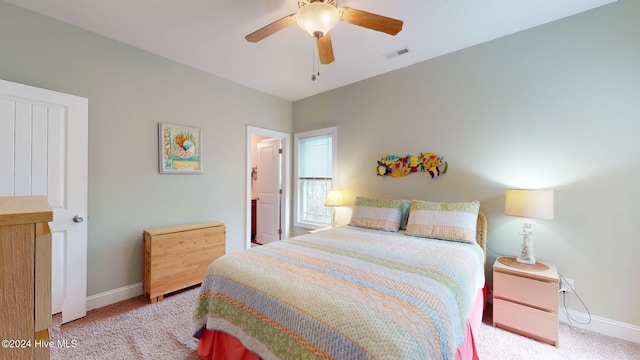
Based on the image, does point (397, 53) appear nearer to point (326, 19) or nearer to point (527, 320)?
point (326, 19)

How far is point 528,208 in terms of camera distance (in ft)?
6.72

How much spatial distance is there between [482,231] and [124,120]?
3842mm

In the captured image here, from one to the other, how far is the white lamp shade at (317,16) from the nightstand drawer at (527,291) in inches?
94.6

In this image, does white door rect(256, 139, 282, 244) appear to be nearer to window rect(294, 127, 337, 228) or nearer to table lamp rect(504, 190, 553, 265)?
window rect(294, 127, 337, 228)

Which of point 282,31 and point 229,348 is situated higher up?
point 282,31

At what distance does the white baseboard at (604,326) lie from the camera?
6.32 ft

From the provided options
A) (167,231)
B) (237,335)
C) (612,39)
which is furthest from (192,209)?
(612,39)

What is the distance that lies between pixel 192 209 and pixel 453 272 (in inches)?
115

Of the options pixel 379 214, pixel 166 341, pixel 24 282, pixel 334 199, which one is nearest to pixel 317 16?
pixel 24 282

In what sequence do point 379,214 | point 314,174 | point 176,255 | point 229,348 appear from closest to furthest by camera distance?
point 229,348
point 176,255
point 379,214
point 314,174

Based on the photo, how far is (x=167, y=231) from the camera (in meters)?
2.64

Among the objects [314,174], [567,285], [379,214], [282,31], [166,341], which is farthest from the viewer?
[314,174]

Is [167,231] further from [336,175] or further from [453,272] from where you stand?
[453,272]

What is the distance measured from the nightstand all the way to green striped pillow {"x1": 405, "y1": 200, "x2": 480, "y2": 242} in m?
0.38
